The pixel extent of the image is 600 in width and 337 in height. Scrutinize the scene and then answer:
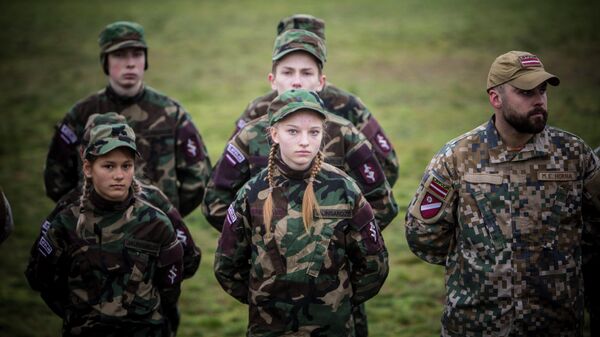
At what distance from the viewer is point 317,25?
6945 mm

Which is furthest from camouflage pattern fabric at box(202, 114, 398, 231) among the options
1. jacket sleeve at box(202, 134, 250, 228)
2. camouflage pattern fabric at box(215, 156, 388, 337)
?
camouflage pattern fabric at box(215, 156, 388, 337)

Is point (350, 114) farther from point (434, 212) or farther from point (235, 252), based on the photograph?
point (235, 252)

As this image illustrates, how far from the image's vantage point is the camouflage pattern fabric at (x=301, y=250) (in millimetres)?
4531

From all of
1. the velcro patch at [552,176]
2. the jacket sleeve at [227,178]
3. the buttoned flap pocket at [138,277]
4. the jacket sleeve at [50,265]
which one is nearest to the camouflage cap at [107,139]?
the jacket sleeve at [50,265]

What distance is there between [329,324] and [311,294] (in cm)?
19

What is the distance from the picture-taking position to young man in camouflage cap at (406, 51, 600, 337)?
449cm

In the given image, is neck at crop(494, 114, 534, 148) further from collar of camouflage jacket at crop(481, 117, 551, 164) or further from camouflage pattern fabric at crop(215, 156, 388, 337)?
camouflage pattern fabric at crop(215, 156, 388, 337)

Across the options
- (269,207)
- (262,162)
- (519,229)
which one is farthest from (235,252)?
(519,229)

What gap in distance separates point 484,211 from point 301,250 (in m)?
1.02

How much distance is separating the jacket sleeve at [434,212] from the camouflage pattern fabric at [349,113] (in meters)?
1.58

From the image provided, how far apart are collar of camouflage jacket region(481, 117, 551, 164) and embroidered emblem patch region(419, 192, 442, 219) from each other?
384 mm

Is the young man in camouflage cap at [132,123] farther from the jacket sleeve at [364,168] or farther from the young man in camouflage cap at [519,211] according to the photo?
the young man in camouflage cap at [519,211]

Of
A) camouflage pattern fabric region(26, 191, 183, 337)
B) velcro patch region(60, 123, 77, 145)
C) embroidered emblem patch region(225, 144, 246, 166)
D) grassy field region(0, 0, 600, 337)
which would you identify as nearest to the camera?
camouflage pattern fabric region(26, 191, 183, 337)

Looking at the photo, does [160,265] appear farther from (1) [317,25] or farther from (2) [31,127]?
(2) [31,127]
